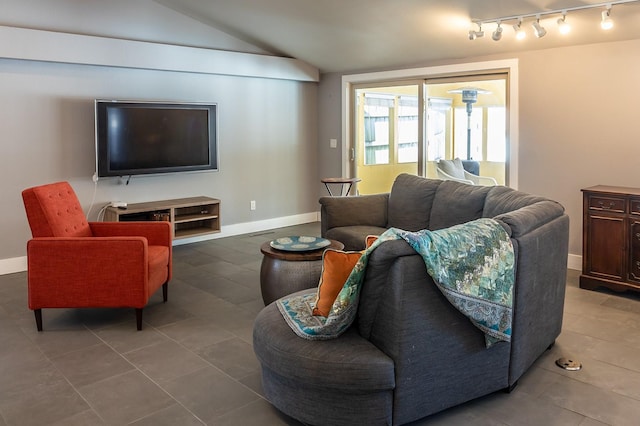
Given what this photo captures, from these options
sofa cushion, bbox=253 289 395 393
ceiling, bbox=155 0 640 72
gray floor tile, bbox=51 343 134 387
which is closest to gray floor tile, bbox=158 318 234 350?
gray floor tile, bbox=51 343 134 387

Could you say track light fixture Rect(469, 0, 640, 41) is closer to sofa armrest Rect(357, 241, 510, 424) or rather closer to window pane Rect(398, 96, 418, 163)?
window pane Rect(398, 96, 418, 163)

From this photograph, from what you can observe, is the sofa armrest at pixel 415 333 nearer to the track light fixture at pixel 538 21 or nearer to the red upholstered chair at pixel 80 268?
the red upholstered chair at pixel 80 268

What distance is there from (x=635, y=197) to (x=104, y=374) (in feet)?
13.2

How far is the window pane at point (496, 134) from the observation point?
5680mm

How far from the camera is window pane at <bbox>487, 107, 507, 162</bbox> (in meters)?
5.68

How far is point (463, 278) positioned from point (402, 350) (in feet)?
1.35

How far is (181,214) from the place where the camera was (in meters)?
6.15

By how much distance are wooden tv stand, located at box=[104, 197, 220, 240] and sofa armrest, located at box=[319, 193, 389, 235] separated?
1675mm

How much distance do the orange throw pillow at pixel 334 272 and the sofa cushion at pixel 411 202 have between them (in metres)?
2.30

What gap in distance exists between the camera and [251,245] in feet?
20.7

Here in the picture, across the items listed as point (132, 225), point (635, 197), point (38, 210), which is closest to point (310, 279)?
point (132, 225)

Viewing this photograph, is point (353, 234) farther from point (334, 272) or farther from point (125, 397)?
point (125, 397)

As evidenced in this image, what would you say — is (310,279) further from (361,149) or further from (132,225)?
(361,149)

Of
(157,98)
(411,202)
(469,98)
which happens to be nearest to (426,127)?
(469,98)
